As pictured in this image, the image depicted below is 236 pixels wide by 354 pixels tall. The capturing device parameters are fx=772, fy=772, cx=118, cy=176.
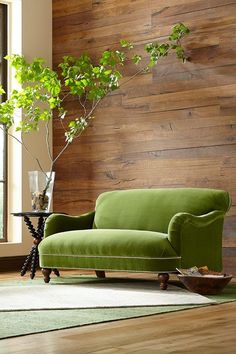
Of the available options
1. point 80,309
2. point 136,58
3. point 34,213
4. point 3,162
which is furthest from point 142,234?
point 3,162

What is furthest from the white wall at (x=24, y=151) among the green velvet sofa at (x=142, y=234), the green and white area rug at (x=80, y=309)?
the green and white area rug at (x=80, y=309)

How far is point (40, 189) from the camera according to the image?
6625mm

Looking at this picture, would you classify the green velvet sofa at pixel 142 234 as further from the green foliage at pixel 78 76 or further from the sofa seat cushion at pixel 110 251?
the green foliage at pixel 78 76

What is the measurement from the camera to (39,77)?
686 centimetres

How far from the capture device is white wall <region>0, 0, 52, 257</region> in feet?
24.8

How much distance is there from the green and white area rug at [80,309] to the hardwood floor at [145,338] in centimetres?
13

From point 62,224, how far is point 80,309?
1.84m

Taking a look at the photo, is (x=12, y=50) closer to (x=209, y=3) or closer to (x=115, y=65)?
(x=115, y=65)

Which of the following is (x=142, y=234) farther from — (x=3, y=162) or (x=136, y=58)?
(x=3, y=162)

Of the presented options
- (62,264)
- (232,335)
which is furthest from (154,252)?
(232,335)

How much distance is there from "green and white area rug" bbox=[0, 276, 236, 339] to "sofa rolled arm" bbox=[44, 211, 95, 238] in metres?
0.41

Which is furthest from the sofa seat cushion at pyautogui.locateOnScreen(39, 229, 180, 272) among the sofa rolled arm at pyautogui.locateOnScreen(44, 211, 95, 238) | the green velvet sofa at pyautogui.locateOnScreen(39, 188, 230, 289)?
the sofa rolled arm at pyautogui.locateOnScreen(44, 211, 95, 238)

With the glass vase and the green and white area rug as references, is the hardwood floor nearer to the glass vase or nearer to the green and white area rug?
the green and white area rug

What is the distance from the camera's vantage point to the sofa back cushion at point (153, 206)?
5.93 meters
